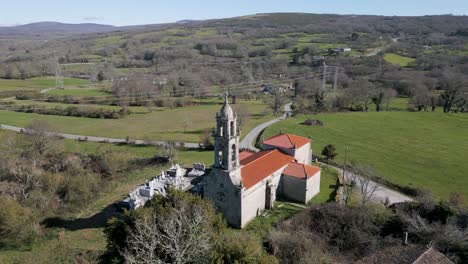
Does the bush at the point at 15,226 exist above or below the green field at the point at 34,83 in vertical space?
A: below

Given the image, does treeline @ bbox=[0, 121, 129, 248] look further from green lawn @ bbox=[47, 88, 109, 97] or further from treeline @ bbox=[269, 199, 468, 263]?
green lawn @ bbox=[47, 88, 109, 97]

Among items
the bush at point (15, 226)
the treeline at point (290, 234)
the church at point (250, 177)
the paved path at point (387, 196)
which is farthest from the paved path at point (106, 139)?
the treeline at point (290, 234)

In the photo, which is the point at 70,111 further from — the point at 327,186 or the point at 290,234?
the point at 290,234

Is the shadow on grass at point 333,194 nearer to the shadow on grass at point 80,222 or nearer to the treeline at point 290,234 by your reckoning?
the treeline at point 290,234

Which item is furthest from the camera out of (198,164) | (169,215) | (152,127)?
(152,127)

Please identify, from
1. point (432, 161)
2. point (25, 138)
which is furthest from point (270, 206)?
point (25, 138)

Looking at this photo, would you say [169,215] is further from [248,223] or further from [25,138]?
[25,138]

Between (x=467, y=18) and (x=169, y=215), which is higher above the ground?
(x=467, y=18)
